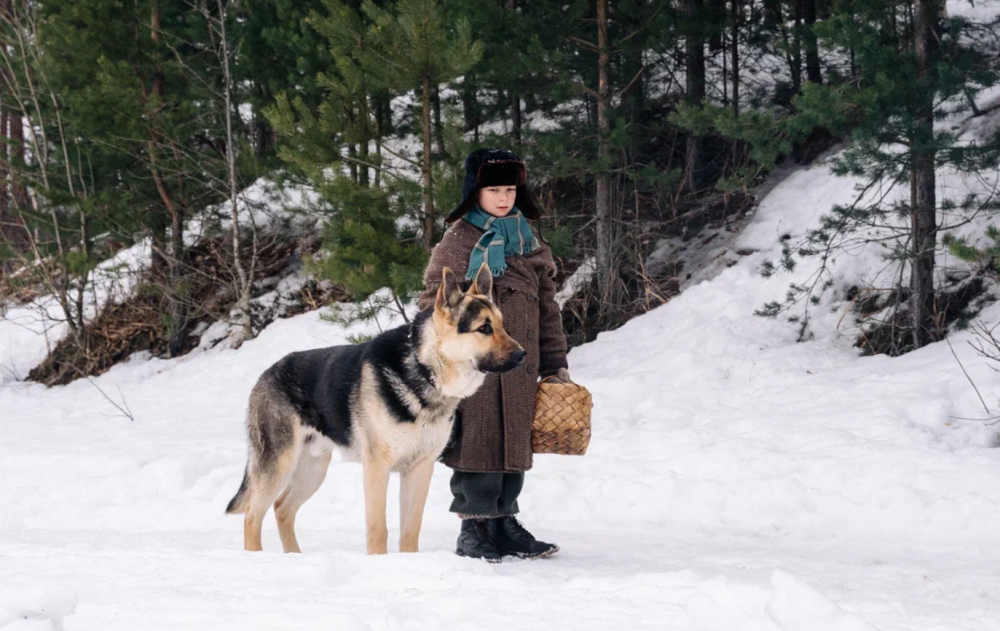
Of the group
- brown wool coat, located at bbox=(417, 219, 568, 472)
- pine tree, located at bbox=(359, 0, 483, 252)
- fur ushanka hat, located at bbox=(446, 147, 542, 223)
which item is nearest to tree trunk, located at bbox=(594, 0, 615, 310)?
pine tree, located at bbox=(359, 0, 483, 252)

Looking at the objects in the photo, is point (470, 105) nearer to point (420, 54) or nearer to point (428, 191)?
point (428, 191)

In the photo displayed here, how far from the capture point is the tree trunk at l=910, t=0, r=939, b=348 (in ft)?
26.9

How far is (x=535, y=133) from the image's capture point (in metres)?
11.3

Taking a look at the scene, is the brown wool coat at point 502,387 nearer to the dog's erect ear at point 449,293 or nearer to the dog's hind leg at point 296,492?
the dog's erect ear at point 449,293

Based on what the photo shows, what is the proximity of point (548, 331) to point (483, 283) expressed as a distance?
0.79m

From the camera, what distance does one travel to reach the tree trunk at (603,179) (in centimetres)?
1098

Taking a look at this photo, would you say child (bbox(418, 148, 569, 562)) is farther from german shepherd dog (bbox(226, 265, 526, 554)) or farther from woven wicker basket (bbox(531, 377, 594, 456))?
german shepherd dog (bbox(226, 265, 526, 554))

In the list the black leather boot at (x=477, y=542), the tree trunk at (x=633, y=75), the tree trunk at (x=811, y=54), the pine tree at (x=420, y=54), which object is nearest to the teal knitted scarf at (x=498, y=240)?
the black leather boot at (x=477, y=542)

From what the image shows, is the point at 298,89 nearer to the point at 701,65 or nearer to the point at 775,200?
the point at 701,65

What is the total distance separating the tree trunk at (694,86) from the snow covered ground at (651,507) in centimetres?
147

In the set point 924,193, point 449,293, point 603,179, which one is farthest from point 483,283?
point 603,179

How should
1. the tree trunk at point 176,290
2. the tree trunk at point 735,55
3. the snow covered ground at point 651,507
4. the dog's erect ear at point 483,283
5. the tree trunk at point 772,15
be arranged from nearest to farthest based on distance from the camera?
the snow covered ground at point 651,507 → the dog's erect ear at point 483,283 → the tree trunk at point 772,15 → the tree trunk at point 735,55 → the tree trunk at point 176,290

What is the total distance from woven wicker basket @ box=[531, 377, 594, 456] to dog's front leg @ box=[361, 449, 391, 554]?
2.84 feet

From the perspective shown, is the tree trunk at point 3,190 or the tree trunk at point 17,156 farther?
the tree trunk at point 3,190
